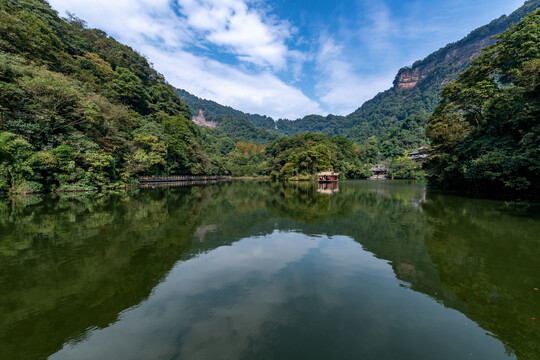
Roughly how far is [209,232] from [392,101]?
148 metres

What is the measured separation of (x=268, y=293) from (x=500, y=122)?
57.2ft

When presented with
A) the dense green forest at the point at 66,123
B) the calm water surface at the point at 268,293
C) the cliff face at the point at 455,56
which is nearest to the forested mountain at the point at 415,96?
the cliff face at the point at 455,56

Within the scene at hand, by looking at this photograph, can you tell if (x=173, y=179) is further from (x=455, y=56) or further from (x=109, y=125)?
(x=455, y=56)

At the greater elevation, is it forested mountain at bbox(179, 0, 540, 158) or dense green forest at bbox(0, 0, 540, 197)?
forested mountain at bbox(179, 0, 540, 158)

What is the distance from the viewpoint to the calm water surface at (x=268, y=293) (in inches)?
95.3

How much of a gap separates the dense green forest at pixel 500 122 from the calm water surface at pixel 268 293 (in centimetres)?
720

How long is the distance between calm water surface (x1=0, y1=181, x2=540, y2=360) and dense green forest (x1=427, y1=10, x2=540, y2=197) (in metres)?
7.20

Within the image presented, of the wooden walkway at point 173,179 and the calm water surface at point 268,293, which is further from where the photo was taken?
the wooden walkway at point 173,179

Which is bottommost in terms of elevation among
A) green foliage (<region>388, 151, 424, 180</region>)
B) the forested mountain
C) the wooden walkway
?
the wooden walkway

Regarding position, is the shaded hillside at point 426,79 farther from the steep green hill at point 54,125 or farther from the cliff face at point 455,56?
the steep green hill at point 54,125

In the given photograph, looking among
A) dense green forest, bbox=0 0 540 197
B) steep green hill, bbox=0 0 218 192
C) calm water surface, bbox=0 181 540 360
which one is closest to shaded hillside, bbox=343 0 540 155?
dense green forest, bbox=0 0 540 197

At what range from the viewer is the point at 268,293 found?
3.58 meters

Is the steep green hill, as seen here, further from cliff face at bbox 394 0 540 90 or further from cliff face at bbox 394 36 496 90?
cliff face at bbox 394 36 496 90

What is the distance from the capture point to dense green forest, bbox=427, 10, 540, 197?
1167cm
